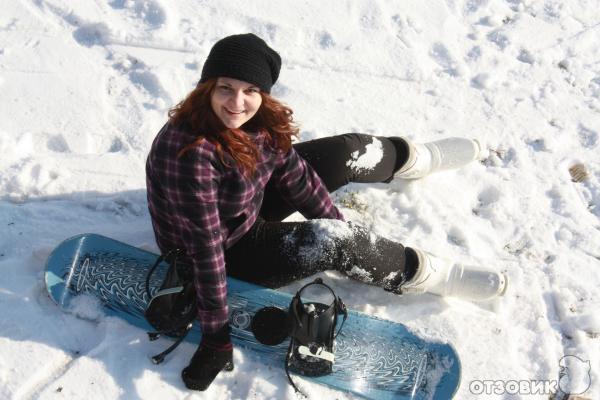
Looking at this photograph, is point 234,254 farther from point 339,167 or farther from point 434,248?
point 434,248

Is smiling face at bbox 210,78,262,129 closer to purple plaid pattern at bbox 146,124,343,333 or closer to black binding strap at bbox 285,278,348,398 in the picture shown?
purple plaid pattern at bbox 146,124,343,333

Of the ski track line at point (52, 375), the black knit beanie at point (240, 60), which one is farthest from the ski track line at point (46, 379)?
the black knit beanie at point (240, 60)

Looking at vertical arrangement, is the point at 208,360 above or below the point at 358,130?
below

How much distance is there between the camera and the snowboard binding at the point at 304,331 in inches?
89.5

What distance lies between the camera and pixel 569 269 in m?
2.89

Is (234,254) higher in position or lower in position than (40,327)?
higher

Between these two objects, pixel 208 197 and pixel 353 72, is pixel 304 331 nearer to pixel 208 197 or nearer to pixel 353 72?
pixel 208 197

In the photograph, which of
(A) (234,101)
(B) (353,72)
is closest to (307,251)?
(A) (234,101)

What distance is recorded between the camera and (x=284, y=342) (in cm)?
243

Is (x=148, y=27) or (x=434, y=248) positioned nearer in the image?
(x=434, y=248)

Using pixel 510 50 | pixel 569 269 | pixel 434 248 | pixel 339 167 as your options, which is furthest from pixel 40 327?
pixel 510 50

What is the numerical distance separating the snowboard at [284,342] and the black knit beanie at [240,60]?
1.04 m

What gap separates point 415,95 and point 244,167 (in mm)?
2005

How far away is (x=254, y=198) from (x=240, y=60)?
66 centimetres
